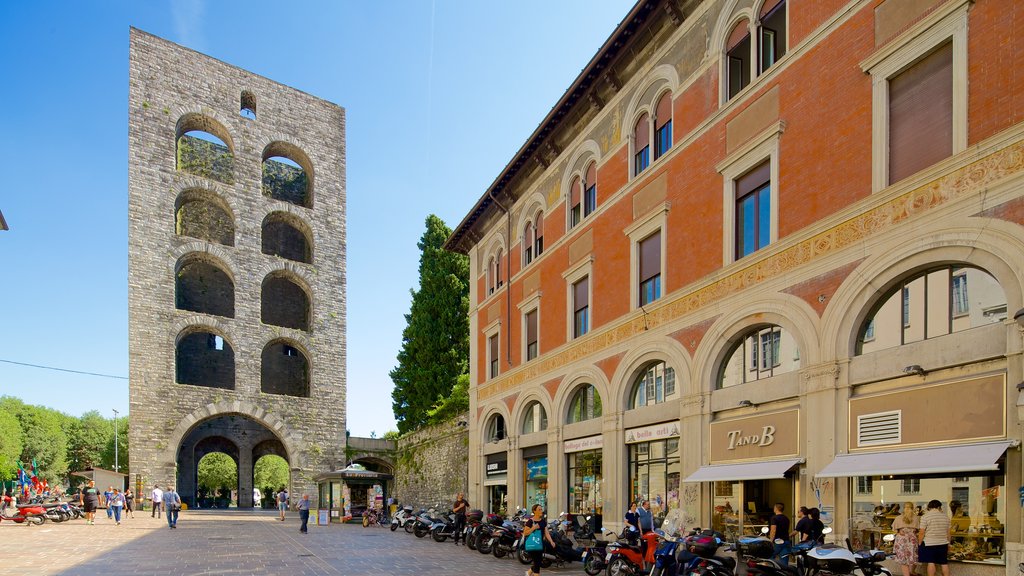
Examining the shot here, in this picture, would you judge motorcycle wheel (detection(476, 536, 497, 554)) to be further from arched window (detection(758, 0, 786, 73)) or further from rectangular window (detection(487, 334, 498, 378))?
arched window (detection(758, 0, 786, 73))

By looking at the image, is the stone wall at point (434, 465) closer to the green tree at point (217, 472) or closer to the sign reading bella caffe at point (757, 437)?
the sign reading bella caffe at point (757, 437)

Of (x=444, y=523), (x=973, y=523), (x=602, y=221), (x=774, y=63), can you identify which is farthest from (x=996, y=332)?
(x=444, y=523)

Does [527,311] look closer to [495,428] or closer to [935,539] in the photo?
[495,428]

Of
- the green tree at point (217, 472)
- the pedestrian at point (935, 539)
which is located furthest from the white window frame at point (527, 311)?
the green tree at point (217, 472)

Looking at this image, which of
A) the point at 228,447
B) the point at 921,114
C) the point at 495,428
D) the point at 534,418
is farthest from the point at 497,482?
the point at 228,447

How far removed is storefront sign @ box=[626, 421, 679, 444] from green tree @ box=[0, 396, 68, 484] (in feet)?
230

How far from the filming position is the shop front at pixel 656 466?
51.2 ft

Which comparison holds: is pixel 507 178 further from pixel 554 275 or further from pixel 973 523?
pixel 973 523

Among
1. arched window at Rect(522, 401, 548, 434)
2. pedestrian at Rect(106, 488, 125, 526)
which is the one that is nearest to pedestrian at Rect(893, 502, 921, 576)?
arched window at Rect(522, 401, 548, 434)

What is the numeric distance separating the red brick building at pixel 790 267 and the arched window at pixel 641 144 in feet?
0.25

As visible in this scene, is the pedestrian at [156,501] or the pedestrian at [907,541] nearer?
the pedestrian at [907,541]

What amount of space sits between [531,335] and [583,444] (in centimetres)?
530

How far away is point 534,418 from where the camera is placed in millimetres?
23609

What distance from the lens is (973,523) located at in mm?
9148
